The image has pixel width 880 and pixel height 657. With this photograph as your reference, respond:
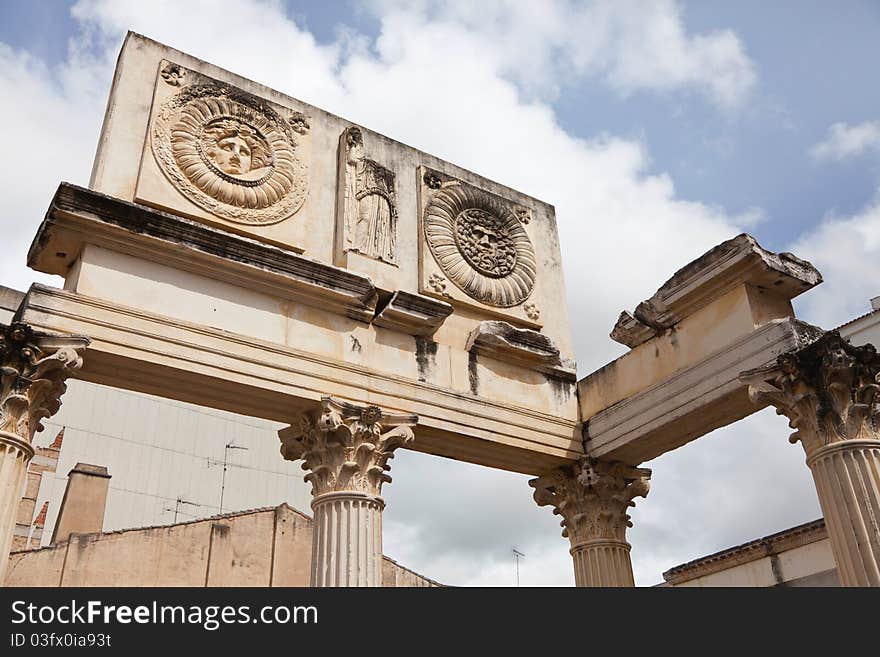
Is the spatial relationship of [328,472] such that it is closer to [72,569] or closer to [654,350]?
[654,350]

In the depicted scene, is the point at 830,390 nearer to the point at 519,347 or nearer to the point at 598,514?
the point at 598,514

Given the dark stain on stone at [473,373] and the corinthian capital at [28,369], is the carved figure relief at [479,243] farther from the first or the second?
the corinthian capital at [28,369]

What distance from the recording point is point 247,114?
11.8 meters

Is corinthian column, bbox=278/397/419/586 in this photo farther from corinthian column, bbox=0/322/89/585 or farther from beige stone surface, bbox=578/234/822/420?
beige stone surface, bbox=578/234/822/420

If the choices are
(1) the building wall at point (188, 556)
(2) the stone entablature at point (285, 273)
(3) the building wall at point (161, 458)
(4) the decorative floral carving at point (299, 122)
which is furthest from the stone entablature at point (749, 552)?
(4) the decorative floral carving at point (299, 122)

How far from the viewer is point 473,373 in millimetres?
11898

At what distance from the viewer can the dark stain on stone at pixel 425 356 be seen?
11.4 meters

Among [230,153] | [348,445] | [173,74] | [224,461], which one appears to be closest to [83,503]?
[224,461]

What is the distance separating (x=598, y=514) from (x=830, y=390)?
384cm

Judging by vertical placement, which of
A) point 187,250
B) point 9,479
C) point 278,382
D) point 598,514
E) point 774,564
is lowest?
point 9,479

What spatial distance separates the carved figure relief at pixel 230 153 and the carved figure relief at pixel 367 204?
639mm

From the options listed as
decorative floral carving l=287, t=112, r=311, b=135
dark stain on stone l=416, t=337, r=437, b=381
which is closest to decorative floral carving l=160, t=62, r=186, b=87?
decorative floral carving l=287, t=112, r=311, b=135

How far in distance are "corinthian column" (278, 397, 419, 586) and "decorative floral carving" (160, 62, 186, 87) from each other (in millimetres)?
4549
